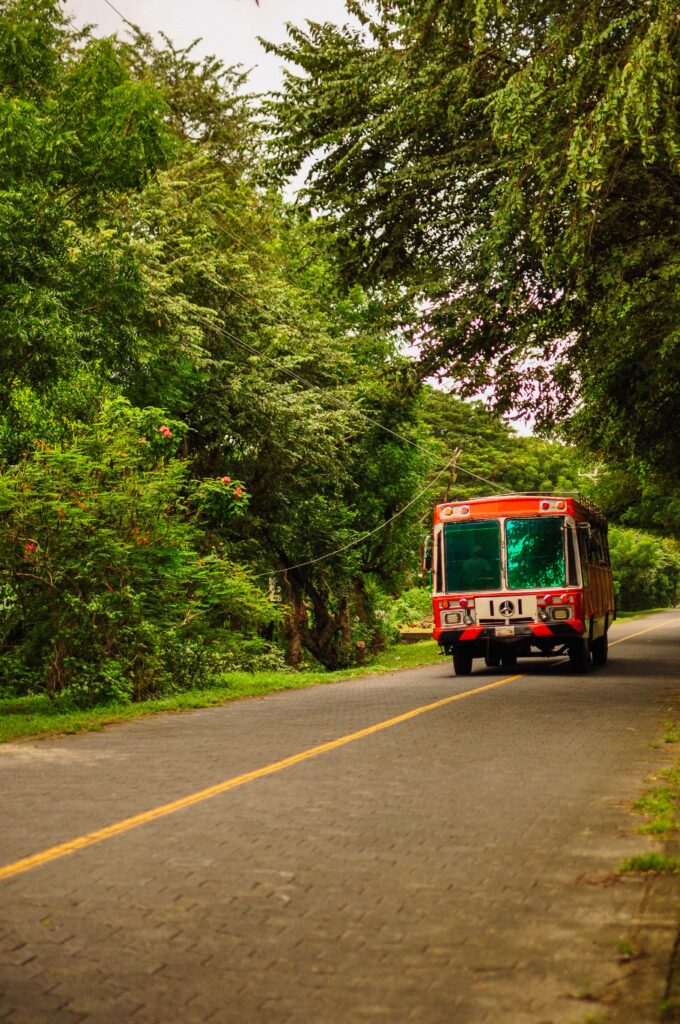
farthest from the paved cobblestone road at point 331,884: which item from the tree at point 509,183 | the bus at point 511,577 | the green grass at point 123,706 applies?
the bus at point 511,577

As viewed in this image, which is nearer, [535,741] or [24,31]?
[535,741]

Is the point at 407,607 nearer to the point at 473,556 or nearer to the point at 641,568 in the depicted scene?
the point at 473,556

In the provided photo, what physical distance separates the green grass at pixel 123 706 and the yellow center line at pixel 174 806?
3373 mm

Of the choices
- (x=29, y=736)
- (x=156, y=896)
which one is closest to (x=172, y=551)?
(x=29, y=736)

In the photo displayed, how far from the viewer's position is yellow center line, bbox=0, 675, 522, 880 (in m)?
6.56

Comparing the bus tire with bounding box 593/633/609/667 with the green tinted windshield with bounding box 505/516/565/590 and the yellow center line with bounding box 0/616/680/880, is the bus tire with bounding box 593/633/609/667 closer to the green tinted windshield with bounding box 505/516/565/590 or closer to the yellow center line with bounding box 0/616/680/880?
the green tinted windshield with bounding box 505/516/565/590

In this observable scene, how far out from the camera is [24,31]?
Answer: 13.8 m

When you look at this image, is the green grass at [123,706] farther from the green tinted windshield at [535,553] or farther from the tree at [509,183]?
the tree at [509,183]

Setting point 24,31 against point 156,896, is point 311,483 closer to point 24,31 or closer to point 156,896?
point 24,31

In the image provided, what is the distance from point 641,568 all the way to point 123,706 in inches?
2856

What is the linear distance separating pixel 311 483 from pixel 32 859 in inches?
989

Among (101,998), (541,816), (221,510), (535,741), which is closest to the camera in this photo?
(101,998)

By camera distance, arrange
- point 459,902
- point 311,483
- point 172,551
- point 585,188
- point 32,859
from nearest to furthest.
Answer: point 459,902, point 32,859, point 585,188, point 172,551, point 311,483

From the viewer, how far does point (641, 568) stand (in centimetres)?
8375
